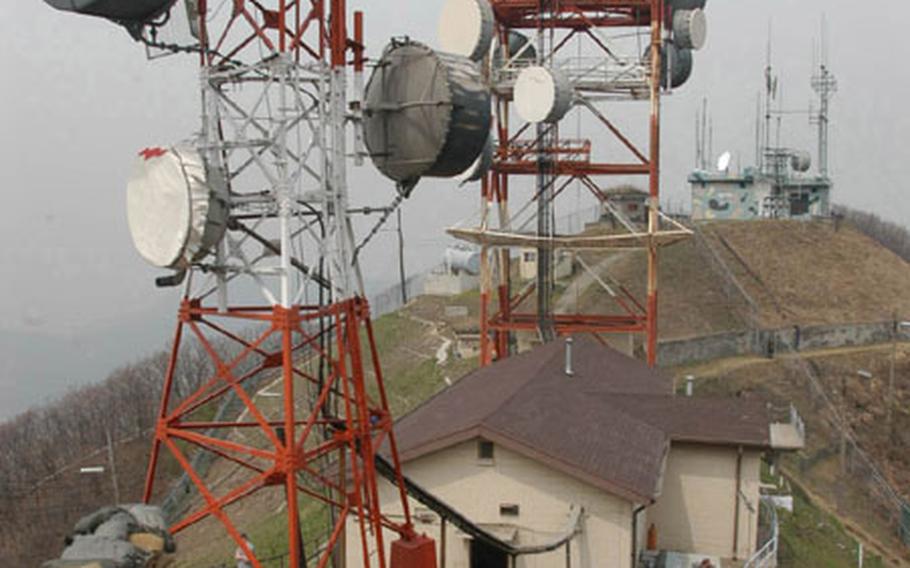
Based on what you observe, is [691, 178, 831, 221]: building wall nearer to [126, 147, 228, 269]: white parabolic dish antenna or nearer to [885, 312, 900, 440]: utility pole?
[885, 312, 900, 440]: utility pole

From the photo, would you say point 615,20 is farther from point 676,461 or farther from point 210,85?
point 210,85

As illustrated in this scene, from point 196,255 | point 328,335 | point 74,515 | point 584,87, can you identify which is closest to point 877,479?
point 584,87

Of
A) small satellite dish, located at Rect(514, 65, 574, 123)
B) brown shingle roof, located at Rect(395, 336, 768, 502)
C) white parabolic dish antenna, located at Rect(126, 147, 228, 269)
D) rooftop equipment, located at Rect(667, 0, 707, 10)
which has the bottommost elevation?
brown shingle roof, located at Rect(395, 336, 768, 502)

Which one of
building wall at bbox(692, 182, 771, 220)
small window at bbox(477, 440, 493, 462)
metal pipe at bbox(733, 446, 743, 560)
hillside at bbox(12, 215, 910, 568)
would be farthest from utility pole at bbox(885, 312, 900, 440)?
small window at bbox(477, 440, 493, 462)

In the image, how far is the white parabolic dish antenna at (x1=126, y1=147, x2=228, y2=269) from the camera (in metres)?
13.5

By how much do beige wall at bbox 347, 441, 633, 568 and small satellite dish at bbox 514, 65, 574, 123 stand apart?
15.9 m

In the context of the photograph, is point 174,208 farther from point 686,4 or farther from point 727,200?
Result: point 727,200

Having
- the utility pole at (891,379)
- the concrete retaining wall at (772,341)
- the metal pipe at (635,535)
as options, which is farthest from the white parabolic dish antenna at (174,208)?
the utility pole at (891,379)

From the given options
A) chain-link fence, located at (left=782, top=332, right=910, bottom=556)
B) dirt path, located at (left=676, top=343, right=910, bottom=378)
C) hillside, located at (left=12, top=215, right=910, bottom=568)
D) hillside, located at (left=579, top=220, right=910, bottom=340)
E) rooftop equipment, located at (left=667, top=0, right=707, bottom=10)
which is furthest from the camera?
hillside, located at (left=579, top=220, right=910, bottom=340)

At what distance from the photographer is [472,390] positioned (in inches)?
994

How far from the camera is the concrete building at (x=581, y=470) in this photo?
60.7 ft

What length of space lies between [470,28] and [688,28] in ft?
28.9

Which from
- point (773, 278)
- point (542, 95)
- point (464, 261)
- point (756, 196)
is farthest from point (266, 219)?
point (756, 196)

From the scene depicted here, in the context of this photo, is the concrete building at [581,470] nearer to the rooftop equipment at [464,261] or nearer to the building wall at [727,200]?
the rooftop equipment at [464,261]
